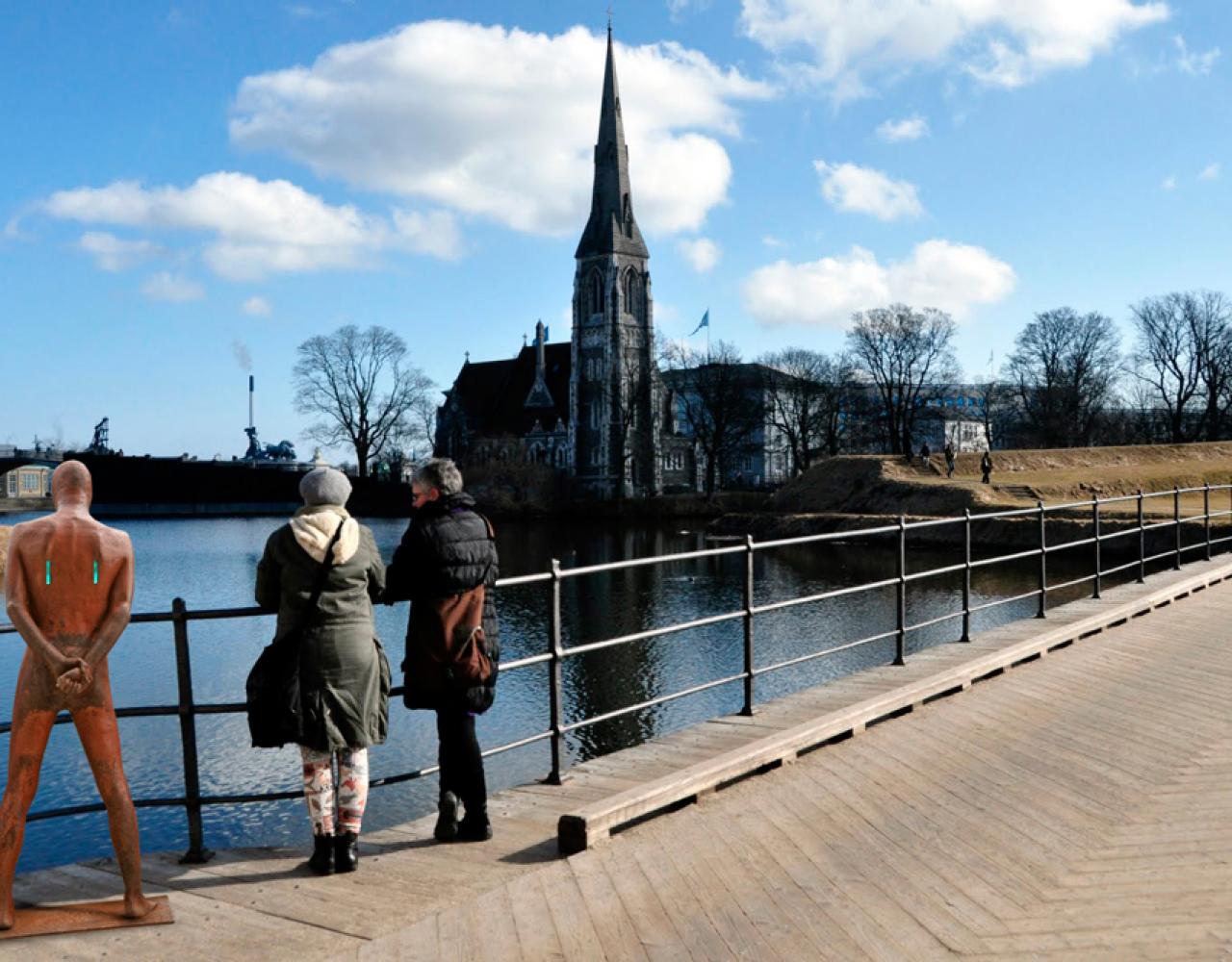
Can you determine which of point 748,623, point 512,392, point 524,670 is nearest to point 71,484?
point 748,623

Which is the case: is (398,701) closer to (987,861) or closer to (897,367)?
(987,861)

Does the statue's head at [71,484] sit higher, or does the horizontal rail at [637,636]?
the statue's head at [71,484]

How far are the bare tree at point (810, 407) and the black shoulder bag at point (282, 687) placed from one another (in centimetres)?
7472

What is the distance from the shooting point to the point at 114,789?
12.6 ft

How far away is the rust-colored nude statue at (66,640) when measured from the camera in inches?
145

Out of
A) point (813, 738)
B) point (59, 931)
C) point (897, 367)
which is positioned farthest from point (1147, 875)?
point (897, 367)

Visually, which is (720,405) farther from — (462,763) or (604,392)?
(462,763)

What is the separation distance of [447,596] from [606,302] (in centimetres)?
9706

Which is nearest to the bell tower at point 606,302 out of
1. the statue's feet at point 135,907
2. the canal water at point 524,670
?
the canal water at point 524,670

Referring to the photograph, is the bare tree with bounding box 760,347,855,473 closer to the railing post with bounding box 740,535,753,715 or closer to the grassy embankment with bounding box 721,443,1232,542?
the grassy embankment with bounding box 721,443,1232,542

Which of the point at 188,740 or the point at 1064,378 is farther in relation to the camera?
the point at 1064,378

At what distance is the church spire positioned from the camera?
98.4m

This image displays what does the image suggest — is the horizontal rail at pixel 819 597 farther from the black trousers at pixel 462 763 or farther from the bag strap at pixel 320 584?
the bag strap at pixel 320 584

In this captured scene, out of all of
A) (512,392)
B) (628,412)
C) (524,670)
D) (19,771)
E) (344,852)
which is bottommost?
(524,670)
